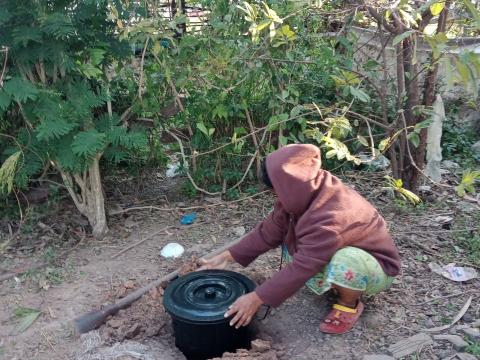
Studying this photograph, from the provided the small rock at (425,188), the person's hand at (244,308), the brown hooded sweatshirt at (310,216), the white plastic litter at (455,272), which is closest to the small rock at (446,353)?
the brown hooded sweatshirt at (310,216)

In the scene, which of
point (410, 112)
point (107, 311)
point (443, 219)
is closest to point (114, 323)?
point (107, 311)

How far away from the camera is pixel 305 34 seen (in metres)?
4.05

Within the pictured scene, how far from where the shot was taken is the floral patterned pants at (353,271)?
8.07ft

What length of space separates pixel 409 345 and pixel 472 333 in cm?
31

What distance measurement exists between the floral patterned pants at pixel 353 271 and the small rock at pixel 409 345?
0.93 ft

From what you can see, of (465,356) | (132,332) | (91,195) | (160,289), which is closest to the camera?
(465,356)

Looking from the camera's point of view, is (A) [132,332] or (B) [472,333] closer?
(B) [472,333]

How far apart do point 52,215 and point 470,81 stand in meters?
3.04

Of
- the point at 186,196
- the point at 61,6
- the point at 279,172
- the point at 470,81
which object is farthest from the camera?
the point at 186,196

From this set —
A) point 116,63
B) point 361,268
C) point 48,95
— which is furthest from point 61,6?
point 361,268

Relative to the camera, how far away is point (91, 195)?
12.0ft

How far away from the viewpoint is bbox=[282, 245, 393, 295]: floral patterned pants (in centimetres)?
246

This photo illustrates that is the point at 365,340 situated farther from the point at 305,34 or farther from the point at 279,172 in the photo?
the point at 305,34

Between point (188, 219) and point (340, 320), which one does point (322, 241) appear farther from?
point (188, 219)
